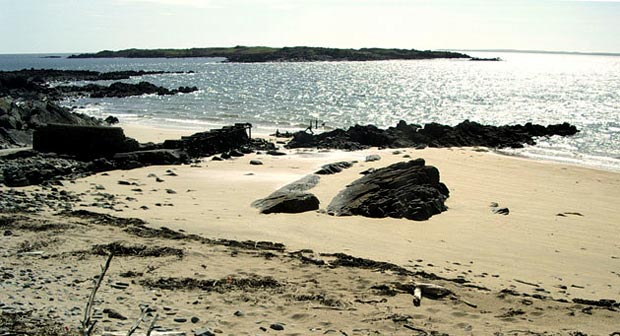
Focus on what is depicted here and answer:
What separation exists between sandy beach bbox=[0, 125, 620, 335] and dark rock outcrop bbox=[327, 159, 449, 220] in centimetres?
36

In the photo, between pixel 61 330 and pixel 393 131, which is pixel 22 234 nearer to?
pixel 61 330

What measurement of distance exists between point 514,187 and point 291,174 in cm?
705

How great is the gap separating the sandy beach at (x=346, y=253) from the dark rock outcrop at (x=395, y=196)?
362 millimetres

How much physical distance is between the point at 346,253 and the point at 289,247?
1036 millimetres

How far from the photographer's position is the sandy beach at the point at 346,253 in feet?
23.8

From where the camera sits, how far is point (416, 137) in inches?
1234

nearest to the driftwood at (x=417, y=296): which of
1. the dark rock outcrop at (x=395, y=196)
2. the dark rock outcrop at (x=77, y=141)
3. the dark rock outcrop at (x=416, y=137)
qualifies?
the dark rock outcrop at (x=395, y=196)

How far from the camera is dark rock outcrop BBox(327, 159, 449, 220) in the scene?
43.7 feet

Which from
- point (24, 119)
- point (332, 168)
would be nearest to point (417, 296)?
point (332, 168)

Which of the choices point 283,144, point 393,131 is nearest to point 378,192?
point 283,144

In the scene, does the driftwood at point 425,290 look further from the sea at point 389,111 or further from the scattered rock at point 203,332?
the sea at point 389,111

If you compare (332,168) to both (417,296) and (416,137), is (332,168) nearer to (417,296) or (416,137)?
(417,296)

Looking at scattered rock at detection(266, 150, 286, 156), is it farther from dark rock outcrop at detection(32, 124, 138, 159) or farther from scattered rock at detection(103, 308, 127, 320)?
scattered rock at detection(103, 308, 127, 320)

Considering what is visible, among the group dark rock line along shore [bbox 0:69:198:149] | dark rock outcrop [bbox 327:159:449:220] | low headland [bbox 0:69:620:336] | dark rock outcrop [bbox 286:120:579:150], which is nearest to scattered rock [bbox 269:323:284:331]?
low headland [bbox 0:69:620:336]
